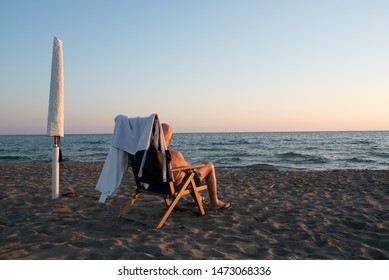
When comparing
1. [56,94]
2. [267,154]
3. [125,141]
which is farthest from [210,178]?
[267,154]

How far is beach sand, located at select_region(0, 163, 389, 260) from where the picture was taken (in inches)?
114

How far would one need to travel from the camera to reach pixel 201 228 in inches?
145

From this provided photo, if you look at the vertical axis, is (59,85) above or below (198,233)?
above

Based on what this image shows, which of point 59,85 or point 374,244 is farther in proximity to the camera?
point 59,85

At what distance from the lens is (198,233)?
3.49 m

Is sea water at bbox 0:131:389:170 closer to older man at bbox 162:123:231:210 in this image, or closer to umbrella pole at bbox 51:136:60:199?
older man at bbox 162:123:231:210

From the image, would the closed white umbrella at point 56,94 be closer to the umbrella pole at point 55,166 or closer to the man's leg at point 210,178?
the umbrella pole at point 55,166

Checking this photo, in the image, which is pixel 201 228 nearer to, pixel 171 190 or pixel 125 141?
pixel 171 190

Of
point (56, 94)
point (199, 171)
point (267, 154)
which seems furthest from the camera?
point (267, 154)

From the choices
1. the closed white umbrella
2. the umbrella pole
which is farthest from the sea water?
the closed white umbrella
